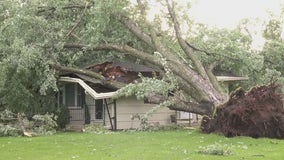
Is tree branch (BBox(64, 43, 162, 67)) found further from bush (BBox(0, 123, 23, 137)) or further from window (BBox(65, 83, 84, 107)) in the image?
bush (BBox(0, 123, 23, 137))

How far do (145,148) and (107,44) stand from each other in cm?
839

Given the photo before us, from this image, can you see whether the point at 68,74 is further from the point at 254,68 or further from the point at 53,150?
the point at 53,150

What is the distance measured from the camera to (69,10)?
2108 cm

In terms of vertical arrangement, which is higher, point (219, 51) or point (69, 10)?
point (69, 10)

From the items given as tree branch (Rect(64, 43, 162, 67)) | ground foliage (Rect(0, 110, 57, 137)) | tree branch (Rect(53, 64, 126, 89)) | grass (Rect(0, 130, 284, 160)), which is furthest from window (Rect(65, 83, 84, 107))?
grass (Rect(0, 130, 284, 160))

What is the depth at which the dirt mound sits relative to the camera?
49.0 feet

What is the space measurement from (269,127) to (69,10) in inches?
412

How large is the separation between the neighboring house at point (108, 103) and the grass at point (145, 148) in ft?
16.1

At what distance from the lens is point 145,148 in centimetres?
1227

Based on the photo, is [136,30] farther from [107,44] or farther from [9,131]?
[9,131]

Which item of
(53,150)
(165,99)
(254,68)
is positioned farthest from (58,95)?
(53,150)

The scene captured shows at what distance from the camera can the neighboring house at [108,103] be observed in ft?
67.1

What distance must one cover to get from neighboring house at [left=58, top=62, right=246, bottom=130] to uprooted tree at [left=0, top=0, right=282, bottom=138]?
0.76 metres

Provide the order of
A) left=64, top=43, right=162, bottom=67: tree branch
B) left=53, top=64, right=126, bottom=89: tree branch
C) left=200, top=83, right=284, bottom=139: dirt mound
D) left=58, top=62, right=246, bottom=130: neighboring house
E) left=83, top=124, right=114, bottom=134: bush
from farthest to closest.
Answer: left=58, top=62, right=246, bottom=130: neighboring house → left=53, top=64, right=126, bottom=89: tree branch → left=64, top=43, right=162, bottom=67: tree branch → left=83, top=124, right=114, bottom=134: bush → left=200, top=83, right=284, bottom=139: dirt mound
